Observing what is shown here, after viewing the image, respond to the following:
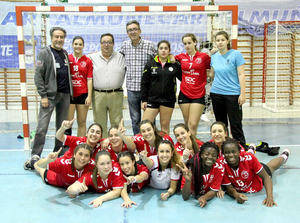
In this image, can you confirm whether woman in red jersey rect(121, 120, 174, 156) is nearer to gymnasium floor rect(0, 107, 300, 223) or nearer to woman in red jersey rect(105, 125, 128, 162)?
woman in red jersey rect(105, 125, 128, 162)

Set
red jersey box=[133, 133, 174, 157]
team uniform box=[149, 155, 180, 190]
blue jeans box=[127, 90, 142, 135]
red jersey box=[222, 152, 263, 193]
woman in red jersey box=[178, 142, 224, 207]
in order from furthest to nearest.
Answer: blue jeans box=[127, 90, 142, 135]
red jersey box=[133, 133, 174, 157]
team uniform box=[149, 155, 180, 190]
red jersey box=[222, 152, 263, 193]
woman in red jersey box=[178, 142, 224, 207]

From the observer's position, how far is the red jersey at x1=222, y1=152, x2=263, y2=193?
3.17m

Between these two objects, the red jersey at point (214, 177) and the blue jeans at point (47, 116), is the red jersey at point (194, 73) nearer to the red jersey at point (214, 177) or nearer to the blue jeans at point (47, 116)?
the red jersey at point (214, 177)

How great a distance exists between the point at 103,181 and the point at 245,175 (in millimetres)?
1593

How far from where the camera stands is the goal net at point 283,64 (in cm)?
980

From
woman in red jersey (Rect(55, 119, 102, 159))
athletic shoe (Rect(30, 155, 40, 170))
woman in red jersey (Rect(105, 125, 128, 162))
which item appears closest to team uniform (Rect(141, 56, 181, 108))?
woman in red jersey (Rect(105, 125, 128, 162))

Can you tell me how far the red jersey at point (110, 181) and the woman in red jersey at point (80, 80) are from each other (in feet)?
4.89

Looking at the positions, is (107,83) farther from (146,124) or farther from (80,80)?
(146,124)

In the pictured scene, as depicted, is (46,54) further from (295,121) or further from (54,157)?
(295,121)

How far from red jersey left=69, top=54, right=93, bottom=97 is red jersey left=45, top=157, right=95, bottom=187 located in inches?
55.3

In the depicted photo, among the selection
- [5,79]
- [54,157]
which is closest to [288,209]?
[54,157]

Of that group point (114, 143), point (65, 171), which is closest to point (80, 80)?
point (114, 143)

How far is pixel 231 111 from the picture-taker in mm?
4133

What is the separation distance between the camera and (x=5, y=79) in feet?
32.9
